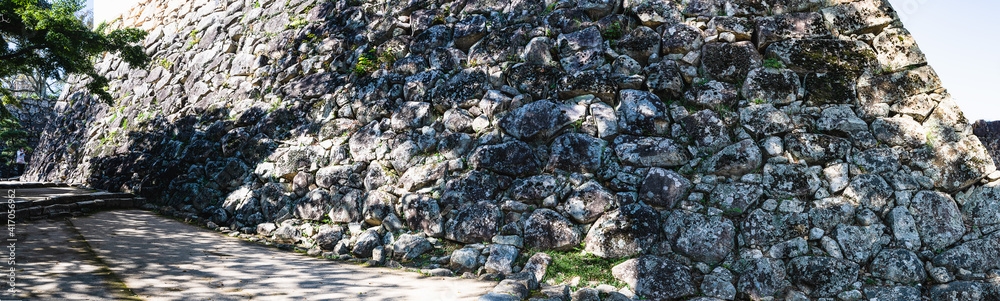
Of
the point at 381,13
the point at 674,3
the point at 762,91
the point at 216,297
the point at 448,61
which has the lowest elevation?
the point at 216,297

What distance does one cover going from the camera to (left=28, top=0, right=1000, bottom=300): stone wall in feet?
13.4

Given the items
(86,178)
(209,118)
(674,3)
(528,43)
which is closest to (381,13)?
(528,43)

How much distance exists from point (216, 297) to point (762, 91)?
17.4ft

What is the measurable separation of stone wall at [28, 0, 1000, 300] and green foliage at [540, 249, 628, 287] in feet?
0.34

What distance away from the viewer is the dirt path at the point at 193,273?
352cm

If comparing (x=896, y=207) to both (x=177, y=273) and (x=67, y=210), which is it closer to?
(x=177, y=273)

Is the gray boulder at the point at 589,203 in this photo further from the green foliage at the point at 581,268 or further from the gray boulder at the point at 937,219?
the gray boulder at the point at 937,219

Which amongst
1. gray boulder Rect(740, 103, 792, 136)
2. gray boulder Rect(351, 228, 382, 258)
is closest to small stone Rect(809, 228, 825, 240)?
gray boulder Rect(740, 103, 792, 136)

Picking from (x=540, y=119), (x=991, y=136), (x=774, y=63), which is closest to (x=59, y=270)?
(x=540, y=119)

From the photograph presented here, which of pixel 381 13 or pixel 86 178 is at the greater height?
pixel 381 13

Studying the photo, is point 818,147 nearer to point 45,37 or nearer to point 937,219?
point 937,219

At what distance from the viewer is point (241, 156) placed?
6.84 m

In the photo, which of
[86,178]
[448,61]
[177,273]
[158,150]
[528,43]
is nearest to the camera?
[177,273]

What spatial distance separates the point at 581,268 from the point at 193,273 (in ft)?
11.4
